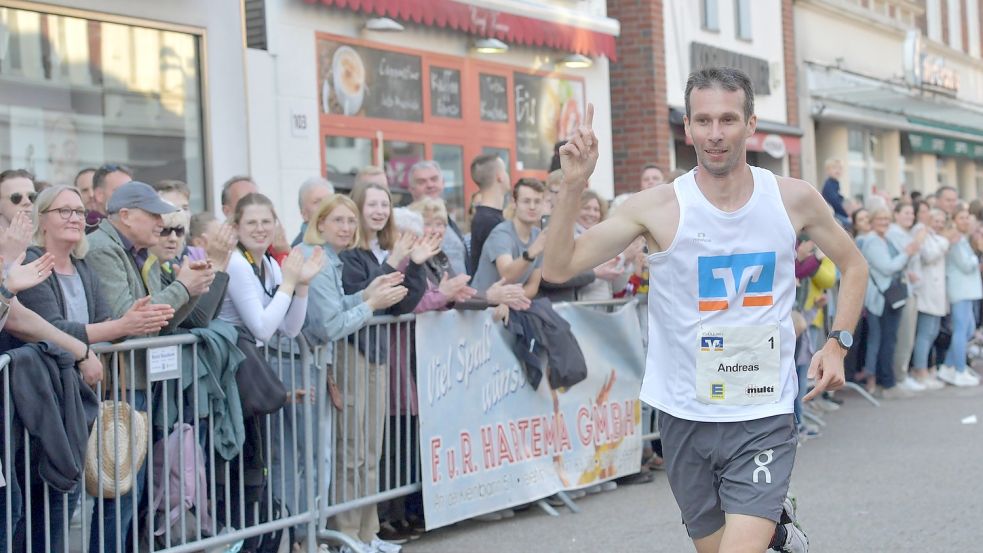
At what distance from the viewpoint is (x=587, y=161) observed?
436cm

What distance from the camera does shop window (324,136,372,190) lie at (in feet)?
40.8

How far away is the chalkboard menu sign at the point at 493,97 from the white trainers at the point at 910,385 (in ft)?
16.2

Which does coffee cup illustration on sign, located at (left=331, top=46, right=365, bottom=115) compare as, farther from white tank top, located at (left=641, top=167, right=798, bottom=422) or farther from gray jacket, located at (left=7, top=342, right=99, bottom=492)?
white tank top, located at (left=641, top=167, right=798, bottom=422)

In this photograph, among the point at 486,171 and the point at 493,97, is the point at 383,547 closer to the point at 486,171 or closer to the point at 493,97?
the point at 486,171

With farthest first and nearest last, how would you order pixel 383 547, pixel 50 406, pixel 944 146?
1. pixel 944 146
2. pixel 383 547
3. pixel 50 406

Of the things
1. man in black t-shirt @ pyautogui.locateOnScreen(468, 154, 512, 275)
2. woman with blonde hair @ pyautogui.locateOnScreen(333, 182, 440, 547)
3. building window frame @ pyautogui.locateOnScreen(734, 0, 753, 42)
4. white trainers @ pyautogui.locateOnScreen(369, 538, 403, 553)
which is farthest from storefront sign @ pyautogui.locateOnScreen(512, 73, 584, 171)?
white trainers @ pyautogui.locateOnScreen(369, 538, 403, 553)

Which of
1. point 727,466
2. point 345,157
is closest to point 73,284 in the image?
point 727,466

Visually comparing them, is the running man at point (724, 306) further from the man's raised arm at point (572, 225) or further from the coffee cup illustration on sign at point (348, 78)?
the coffee cup illustration on sign at point (348, 78)

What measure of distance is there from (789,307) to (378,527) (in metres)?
3.51

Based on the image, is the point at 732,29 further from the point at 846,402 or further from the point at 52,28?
the point at 52,28

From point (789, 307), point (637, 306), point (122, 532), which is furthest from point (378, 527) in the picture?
point (789, 307)

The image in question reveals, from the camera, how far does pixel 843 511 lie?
26.5ft

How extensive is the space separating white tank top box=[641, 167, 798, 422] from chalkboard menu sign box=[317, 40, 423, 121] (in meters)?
8.07

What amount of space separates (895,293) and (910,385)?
1.02m
